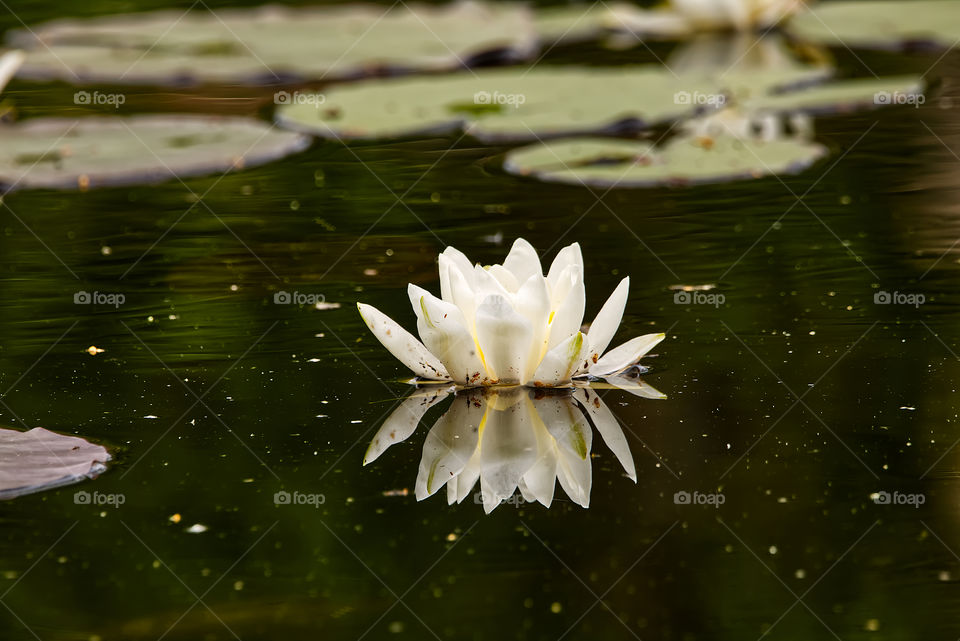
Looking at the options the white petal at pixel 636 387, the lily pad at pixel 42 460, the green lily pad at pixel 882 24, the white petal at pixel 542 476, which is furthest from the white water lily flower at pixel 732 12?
the lily pad at pixel 42 460

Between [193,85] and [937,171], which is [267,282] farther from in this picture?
[193,85]

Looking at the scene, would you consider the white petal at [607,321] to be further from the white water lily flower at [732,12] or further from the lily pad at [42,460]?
the white water lily flower at [732,12]

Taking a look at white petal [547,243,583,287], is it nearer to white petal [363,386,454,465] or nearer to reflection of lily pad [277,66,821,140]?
white petal [363,386,454,465]

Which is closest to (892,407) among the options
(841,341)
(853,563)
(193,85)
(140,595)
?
(841,341)

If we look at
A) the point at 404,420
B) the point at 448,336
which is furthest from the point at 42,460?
the point at 448,336

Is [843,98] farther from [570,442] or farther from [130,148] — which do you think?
[570,442]

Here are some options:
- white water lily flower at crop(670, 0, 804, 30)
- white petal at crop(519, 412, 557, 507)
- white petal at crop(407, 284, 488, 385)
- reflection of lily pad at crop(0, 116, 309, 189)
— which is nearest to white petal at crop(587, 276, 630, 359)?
white petal at crop(407, 284, 488, 385)
